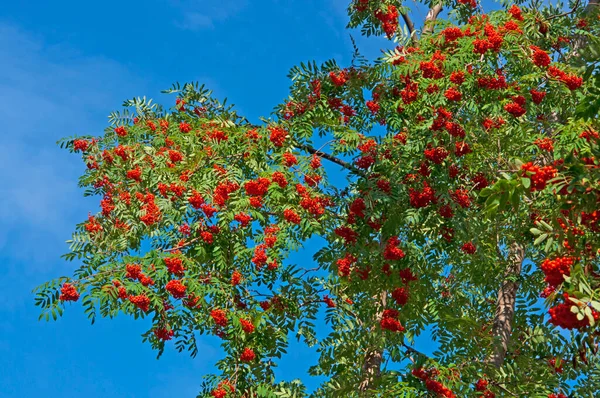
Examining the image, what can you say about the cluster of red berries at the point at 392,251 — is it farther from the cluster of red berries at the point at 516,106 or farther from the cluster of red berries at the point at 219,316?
the cluster of red berries at the point at 516,106

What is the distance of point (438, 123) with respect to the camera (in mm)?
11359

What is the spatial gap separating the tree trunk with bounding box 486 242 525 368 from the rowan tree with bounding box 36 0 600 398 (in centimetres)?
4

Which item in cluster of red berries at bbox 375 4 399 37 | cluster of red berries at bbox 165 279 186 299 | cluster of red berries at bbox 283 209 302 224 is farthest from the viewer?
cluster of red berries at bbox 375 4 399 37

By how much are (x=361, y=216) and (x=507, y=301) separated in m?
3.89

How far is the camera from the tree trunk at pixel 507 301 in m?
12.6

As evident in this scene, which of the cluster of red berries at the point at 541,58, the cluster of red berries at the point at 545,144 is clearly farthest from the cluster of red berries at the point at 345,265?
the cluster of red berries at the point at 541,58

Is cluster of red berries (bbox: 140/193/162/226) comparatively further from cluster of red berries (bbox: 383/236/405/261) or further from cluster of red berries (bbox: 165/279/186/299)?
cluster of red berries (bbox: 383/236/405/261)

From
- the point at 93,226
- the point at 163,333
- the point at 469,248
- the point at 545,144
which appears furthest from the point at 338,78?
the point at 163,333

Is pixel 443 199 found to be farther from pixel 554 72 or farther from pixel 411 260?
pixel 554 72

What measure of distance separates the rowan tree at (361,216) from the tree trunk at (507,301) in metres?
0.04

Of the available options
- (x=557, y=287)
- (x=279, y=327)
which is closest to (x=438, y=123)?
(x=279, y=327)

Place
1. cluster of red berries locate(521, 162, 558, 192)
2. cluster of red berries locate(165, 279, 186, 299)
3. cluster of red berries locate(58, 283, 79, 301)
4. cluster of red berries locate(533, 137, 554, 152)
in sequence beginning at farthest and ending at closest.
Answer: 1. cluster of red berries locate(533, 137, 554, 152)
2. cluster of red berries locate(165, 279, 186, 299)
3. cluster of red berries locate(58, 283, 79, 301)
4. cluster of red berries locate(521, 162, 558, 192)

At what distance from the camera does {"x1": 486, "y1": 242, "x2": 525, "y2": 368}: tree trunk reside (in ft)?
41.3

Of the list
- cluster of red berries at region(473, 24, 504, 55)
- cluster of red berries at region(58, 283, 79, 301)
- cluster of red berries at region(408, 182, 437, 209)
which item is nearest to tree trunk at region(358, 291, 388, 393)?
cluster of red berries at region(408, 182, 437, 209)
